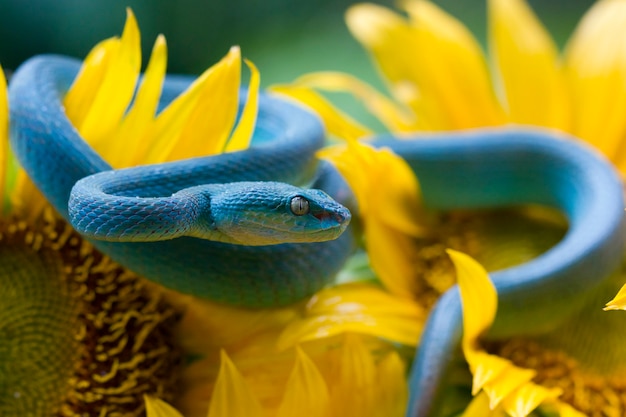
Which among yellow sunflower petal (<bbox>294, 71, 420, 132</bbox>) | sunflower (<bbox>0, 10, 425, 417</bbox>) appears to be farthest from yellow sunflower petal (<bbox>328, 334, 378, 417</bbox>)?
yellow sunflower petal (<bbox>294, 71, 420, 132</bbox>)

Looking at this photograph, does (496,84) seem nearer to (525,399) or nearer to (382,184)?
(382,184)

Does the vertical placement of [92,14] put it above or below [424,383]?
above

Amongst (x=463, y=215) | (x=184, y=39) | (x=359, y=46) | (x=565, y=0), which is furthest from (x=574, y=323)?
(x=565, y=0)

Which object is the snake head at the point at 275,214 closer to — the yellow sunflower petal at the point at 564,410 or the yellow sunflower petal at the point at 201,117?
the yellow sunflower petal at the point at 201,117

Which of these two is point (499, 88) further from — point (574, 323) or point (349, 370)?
point (349, 370)

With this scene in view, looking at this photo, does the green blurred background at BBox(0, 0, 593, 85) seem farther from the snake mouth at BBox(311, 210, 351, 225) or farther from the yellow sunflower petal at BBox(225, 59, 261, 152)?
the snake mouth at BBox(311, 210, 351, 225)

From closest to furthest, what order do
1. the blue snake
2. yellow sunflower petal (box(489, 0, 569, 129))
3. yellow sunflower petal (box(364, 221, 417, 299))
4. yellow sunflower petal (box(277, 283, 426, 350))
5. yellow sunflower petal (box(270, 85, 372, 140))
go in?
the blue snake → yellow sunflower petal (box(277, 283, 426, 350)) → yellow sunflower petal (box(364, 221, 417, 299)) → yellow sunflower petal (box(270, 85, 372, 140)) → yellow sunflower petal (box(489, 0, 569, 129))

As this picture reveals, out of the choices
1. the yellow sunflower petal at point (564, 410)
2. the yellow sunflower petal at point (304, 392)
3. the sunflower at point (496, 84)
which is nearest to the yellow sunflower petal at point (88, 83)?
the sunflower at point (496, 84)

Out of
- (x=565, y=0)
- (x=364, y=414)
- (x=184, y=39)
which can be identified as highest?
(x=565, y=0)

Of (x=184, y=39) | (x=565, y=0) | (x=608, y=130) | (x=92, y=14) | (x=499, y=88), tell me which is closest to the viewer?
(x=608, y=130)
